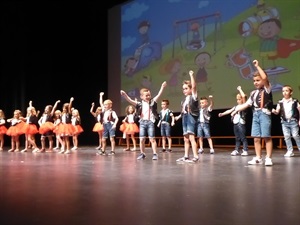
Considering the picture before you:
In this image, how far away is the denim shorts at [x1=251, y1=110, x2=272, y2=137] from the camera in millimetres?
5285

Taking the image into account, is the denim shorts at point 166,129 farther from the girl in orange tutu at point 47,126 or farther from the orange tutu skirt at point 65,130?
the girl in orange tutu at point 47,126

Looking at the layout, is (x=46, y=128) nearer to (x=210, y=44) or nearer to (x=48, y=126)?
(x=48, y=126)

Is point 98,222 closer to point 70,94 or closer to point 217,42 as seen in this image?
point 217,42

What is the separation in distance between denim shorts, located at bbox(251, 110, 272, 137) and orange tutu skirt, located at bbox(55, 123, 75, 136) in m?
5.86

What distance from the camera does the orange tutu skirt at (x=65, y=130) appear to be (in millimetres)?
10102

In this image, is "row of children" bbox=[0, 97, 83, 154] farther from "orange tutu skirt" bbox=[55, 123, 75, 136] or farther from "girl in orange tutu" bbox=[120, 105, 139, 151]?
"girl in orange tutu" bbox=[120, 105, 139, 151]

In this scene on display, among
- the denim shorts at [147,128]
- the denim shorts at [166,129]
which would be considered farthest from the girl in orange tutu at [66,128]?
the denim shorts at [147,128]

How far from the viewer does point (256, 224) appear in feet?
6.54

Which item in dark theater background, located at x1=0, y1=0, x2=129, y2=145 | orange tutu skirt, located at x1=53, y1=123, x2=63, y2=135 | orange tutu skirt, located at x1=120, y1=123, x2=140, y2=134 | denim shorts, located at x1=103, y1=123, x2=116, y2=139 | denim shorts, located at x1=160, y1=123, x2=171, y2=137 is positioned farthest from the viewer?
dark theater background, located at x1=0, y1=0, x2=129, y2=145

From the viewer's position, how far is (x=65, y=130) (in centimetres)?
1012

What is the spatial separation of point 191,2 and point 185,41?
109 cm

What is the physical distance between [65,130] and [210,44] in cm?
435

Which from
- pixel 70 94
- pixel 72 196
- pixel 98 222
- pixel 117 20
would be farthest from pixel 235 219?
pixel 70 94

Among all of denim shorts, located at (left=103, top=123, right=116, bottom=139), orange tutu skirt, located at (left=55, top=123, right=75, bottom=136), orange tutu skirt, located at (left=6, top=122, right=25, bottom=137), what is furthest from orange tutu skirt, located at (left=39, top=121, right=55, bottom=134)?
denim shorts, located at (left=103, top=123, right=116, bottom=139)
